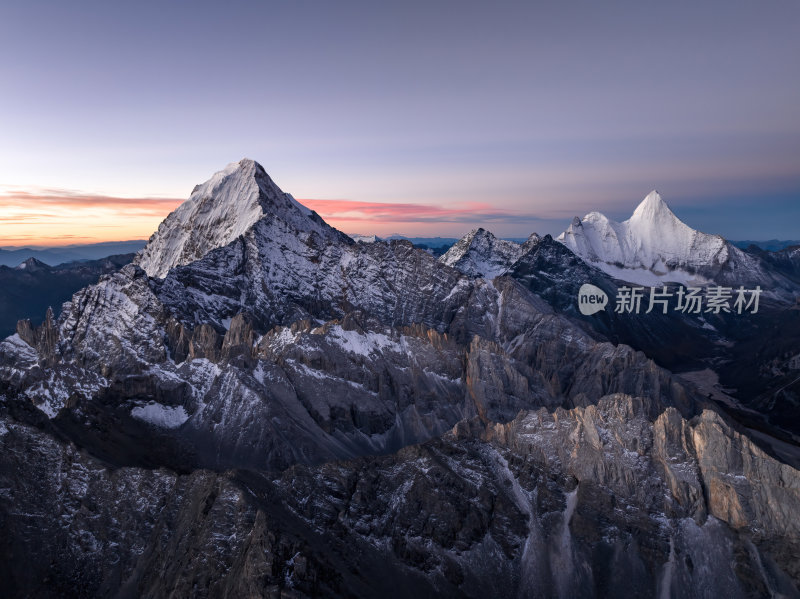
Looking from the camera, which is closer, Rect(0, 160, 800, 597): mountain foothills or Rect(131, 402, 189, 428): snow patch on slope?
Rect(0, 160, 800, 597): mountain foothills

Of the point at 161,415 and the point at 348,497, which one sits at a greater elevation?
the point at 348,497

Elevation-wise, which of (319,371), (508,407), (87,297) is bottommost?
(508,407)

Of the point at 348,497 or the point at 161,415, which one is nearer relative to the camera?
the point at 348,497

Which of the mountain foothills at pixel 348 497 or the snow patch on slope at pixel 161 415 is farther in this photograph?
the snow patch on slope at pixel 161 415

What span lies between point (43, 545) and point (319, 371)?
84.3 m

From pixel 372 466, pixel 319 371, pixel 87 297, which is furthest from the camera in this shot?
pixel 87 297

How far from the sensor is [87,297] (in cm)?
16550

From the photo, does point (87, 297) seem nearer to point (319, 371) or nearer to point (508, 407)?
point (319, 371)

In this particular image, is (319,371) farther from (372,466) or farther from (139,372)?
(372,466)

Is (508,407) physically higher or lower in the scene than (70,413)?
lower

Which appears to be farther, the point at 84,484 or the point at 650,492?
the point at 650,492

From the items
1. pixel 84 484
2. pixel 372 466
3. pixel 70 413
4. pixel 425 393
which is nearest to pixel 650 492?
pixel 372 466

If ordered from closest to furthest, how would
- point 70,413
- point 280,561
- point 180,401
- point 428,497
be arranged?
point 280,561, point 428,497, point 70,413, point 180,401

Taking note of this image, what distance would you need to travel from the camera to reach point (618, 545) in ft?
276
